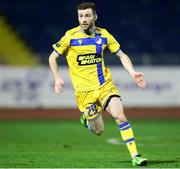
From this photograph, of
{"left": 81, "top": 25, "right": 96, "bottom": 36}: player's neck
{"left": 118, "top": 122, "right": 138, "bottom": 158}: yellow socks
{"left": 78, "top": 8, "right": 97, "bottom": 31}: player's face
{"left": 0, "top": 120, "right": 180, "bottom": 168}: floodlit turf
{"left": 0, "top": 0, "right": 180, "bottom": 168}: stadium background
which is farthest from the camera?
{"left": 0, "top": 0, "right": 180, "bottom": 168}: stadium background

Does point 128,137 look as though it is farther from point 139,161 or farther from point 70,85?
point 70,85

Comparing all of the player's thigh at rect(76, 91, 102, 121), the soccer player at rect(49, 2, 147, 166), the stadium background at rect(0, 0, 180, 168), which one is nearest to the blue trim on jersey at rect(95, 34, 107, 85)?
the soccer player at rect(49, 2, 147, 166)

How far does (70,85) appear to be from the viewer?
23.9 m

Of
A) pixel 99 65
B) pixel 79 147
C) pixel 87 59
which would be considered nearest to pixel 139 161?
pixel 99 65

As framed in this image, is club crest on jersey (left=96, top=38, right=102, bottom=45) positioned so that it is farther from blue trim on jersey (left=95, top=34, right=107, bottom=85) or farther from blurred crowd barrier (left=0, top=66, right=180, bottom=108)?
blurred crowd barrier (left=0, top=66, right=180, bottom=108)

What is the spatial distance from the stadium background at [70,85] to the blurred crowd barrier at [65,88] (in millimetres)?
38

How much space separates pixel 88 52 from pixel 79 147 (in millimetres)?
3521

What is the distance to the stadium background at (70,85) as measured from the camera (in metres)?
12.9

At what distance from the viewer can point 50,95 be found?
952 inches

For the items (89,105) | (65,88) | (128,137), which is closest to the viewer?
(128,137)

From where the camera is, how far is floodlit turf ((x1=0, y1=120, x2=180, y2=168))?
899cm

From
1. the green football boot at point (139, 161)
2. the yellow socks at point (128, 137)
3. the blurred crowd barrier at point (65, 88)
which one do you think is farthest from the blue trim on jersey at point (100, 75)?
the blurred crowd barrier at point (65, 88)

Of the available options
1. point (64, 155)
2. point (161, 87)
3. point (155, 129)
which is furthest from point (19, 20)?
point (64, 155)

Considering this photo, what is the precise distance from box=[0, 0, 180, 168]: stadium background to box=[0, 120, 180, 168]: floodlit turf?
0.02 meters
